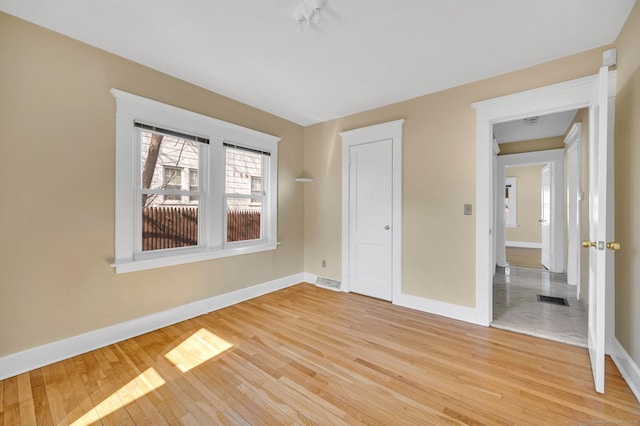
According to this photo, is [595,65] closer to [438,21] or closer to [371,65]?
[438,21]

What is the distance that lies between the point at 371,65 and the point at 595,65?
6.33 ft

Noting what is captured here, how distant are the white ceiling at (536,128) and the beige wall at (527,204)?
4148 mm

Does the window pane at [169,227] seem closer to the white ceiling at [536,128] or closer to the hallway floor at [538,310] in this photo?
the hallway floor at [538,310]

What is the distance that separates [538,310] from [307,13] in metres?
3.95

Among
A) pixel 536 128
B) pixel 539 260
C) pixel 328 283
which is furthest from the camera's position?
pixel 539 260

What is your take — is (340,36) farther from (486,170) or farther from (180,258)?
(180,258)

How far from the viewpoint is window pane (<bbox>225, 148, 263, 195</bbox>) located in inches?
136

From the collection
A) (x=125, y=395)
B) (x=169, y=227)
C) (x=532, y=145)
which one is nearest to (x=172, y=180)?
(x=169, y=227)

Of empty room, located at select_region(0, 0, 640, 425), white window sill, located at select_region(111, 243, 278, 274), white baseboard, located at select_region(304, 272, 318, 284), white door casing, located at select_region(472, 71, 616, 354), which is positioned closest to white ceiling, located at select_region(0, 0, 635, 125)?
empty room, located at select_region(0, 0, 640, 425)

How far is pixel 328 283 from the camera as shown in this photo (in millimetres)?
4109

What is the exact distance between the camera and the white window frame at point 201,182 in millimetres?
2449

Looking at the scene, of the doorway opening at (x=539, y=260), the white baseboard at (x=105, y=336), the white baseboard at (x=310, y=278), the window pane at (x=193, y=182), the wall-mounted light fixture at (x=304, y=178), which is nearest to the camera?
the white baseboard at (x=105, y=336)

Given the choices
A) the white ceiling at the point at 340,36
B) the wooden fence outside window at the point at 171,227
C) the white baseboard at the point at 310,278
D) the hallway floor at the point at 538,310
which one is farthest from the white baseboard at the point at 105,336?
the hallway floor at the point at 538,310

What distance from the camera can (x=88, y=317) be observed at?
228 centimetres
